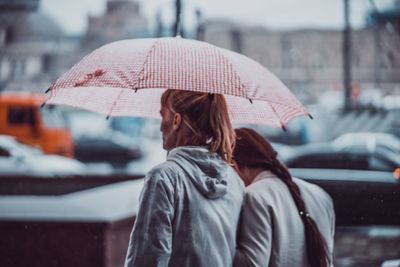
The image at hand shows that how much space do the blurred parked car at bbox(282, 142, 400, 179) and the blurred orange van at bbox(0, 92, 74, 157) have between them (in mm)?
8549

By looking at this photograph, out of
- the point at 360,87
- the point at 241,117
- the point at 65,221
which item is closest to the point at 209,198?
the point at 241,117

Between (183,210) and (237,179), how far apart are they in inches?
13.7

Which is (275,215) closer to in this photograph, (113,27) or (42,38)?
(42,38)

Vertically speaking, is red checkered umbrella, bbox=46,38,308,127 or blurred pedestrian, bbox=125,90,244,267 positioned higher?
red checkered umbrella, bbox=46,38,308,127

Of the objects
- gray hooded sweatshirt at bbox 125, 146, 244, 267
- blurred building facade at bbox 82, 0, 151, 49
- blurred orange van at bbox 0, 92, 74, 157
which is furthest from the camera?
blurred building facade at bbox 82, 0, 151, 49

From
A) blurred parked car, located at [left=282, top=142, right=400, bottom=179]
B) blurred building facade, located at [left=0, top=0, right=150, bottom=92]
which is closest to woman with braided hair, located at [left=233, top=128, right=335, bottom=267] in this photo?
blurred parked car, located at [left=282, top=142, right=400, bottom=179]

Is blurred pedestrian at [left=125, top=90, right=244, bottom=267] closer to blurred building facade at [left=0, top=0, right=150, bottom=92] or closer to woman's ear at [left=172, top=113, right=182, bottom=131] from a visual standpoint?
woman's ear at [left=172, top=113, right=182, bottom=131]

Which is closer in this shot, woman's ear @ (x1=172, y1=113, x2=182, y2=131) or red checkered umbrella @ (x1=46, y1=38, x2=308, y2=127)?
woman's ear @ (x1=172, y1=113, x2=182, y2=131)

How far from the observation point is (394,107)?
1848 centimetres

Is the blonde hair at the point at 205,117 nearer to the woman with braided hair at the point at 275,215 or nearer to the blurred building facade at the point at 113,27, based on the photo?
the woman with braided hair at the point at 275,215

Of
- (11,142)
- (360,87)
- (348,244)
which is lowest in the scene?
(360,87)

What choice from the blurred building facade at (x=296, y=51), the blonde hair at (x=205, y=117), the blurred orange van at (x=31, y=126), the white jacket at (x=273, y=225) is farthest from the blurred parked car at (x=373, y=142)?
the blurred building facade at (x=296, y=51)

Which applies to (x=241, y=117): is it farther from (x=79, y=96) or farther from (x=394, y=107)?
(x=394, y=107)

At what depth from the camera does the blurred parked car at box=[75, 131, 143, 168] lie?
805 inches
